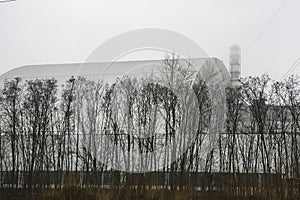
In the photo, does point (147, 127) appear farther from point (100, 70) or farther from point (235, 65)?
point (235, 65)

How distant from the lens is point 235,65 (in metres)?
4.27

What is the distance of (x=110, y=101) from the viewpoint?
14.9 ft

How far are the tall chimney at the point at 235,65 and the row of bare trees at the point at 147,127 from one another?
0.08 metres

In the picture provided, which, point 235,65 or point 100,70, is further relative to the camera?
point 100,70

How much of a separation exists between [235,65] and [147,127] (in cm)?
115

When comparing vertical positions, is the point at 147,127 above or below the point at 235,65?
below

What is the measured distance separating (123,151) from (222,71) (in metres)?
1.37

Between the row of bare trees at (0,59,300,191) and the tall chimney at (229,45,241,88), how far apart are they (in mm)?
81

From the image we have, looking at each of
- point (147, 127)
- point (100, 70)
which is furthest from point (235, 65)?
point (100, 70)

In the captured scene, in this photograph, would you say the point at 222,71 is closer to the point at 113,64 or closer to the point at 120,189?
the point at 113,64

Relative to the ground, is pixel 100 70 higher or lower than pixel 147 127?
higher

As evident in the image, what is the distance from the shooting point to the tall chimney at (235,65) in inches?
160

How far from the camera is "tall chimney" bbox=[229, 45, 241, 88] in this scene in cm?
407

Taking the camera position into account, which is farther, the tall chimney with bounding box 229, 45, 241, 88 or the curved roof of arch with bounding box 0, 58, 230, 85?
the curved roof of arch with bounding box 0, 58, 230, 85
